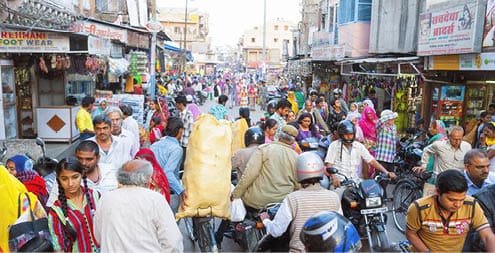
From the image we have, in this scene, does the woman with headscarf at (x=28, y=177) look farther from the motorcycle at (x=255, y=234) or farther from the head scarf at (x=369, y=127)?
the head scarf at (x=369, y=127)

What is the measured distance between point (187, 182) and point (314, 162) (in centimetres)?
153

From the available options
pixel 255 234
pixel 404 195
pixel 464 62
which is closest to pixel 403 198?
pixel 404 195

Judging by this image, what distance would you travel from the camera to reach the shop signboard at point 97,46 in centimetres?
982

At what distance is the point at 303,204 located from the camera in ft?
10.9

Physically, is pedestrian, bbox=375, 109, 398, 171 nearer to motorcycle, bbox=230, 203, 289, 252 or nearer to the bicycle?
the bicycle

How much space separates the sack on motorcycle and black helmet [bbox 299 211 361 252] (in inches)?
85.8

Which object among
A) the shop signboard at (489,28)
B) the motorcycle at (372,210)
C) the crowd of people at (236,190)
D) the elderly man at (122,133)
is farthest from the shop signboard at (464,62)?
the elderly man at (122,133)

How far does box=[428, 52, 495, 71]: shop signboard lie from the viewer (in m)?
9.02

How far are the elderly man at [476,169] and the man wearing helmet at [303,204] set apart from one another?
1380 mm

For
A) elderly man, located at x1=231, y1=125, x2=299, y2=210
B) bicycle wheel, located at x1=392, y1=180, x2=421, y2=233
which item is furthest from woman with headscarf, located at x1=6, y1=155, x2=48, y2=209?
bicycle wheel, located at x1=392, y1=180, x2=421, y2=233

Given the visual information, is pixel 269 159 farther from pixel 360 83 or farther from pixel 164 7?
pixel 164 7

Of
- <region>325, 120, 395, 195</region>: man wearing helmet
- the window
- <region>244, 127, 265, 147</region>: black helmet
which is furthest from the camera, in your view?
the window

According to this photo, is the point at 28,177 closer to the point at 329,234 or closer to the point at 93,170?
the point at 93,170

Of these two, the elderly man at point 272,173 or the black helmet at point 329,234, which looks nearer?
the black helmet at point 329,234
